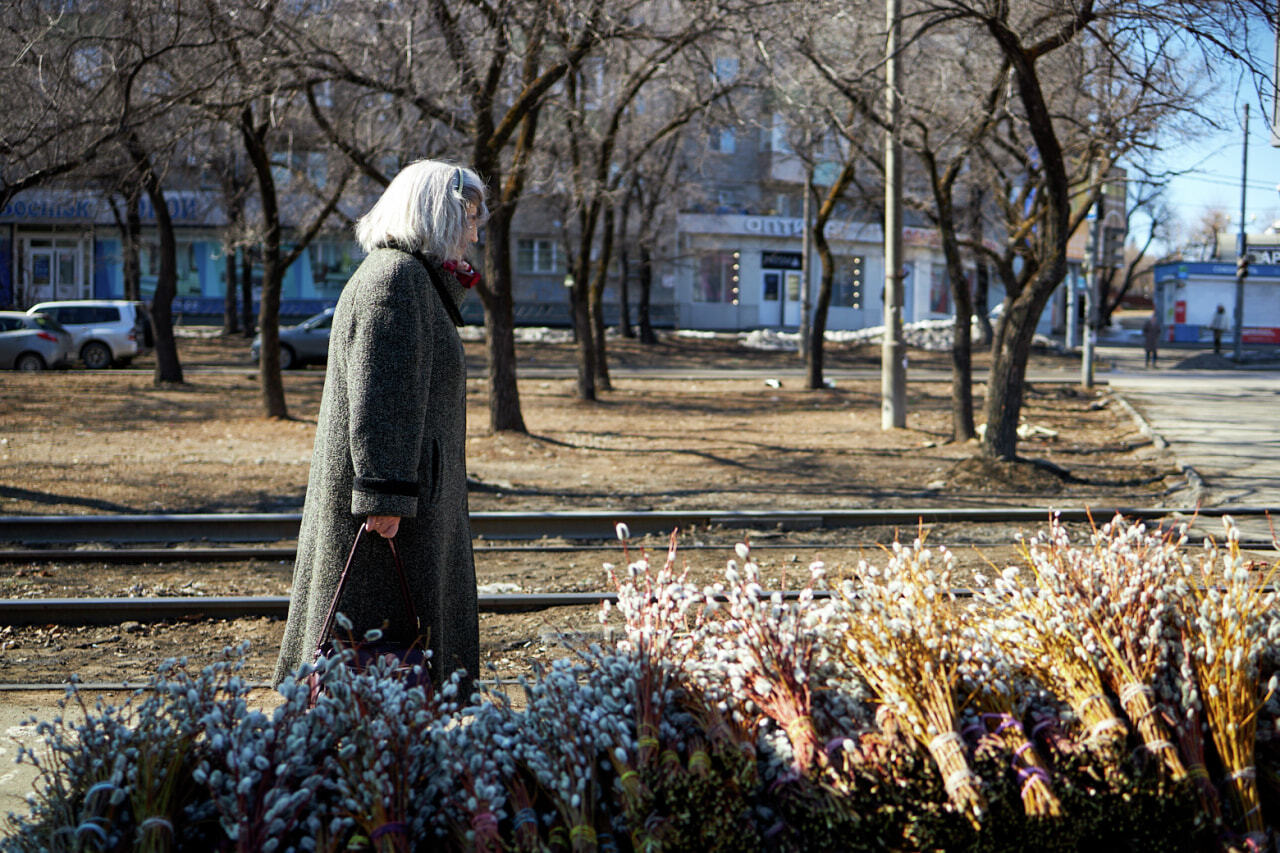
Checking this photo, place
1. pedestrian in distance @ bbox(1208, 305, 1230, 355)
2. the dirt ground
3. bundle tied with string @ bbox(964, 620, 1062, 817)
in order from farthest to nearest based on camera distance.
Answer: pedestrian in distance @ bbox(1208, 305, 1230, 355)
the dirt ground
bundle tied with string @ bbox(964, 620, 1062, 817)

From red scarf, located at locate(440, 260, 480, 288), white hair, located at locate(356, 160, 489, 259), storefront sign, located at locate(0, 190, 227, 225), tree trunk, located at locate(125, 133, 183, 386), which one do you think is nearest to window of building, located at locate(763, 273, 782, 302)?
storefront sign, located at locate(0, 190, 227, 225)

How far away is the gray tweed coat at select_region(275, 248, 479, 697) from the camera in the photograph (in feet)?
10.9

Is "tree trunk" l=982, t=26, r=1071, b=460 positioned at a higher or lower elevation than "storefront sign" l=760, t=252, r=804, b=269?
lower

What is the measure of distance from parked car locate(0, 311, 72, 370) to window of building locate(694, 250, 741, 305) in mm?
29990

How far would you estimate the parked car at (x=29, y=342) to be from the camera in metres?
26.6

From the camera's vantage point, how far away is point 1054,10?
35.2ft

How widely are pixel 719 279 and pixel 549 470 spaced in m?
39.7

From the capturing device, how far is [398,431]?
3328mm

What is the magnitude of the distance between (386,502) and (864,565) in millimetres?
1351

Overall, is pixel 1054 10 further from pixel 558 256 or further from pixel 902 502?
pixel 558 256

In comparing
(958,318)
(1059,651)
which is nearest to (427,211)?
(1059,651)

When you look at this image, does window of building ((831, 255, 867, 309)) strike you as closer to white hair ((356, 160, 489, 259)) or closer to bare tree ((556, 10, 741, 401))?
bare tree ((556, 10, 741, 401))

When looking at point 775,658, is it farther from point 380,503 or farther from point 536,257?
point 536,257

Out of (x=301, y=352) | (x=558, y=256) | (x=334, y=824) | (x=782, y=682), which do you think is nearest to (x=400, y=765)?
(x=334, y=824)
